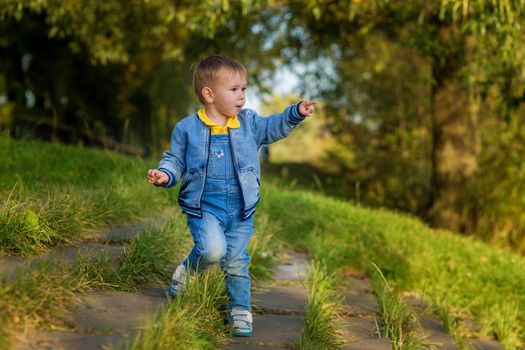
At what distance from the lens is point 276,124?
415cm

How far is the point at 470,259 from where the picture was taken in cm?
758

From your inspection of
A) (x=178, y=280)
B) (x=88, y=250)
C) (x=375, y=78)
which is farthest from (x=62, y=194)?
(x=375, y=78)

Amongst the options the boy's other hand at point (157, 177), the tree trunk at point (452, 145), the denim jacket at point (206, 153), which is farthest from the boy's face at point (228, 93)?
the tree trunk at point (452, 145)

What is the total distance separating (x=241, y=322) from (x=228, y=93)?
119 cm

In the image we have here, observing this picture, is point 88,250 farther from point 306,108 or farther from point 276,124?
point 306,108

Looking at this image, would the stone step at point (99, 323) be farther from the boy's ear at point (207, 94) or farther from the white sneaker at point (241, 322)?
the boy's ear at point (207, 94)

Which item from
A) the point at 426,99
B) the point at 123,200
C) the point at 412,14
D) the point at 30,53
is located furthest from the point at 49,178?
the point at 30,53

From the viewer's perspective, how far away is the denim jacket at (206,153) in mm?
4016

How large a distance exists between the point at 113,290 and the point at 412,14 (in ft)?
22.3

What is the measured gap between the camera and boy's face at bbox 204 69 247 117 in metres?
4.03

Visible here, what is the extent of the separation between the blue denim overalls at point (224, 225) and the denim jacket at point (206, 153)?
0.04 meters

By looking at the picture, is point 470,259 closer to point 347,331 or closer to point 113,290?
point 347,331

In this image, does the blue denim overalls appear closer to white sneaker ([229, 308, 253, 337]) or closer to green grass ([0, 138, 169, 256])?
white sneaker ([229, 308, 253, 337])

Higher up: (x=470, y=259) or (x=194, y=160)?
(x=194, y=160)
